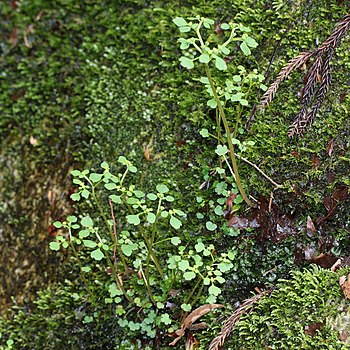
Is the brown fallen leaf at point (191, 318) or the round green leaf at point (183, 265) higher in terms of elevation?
the round green leaf at point (183, 265)

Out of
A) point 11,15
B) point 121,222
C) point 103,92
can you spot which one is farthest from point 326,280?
point 11,15

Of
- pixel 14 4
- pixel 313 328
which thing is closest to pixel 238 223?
pixel 313 328

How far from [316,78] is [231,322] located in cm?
127

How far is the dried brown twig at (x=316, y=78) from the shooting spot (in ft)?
8.36

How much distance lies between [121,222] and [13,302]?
2.75 feet

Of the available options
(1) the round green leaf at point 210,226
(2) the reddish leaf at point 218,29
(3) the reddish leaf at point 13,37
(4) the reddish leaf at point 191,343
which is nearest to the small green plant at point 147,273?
(1) the round green leaf at point 210,226

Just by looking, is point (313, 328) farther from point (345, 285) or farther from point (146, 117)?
point (146, 117)

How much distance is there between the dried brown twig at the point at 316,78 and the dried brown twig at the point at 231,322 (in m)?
0.84

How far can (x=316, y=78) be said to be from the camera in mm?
2562

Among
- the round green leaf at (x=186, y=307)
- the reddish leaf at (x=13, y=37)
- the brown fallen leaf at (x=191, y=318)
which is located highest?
the reddish leaf at (x=13, y=37)

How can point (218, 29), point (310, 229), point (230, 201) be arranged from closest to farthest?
point (310, 229), point (230, 201), point (218, 29)

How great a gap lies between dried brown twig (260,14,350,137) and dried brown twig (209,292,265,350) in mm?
836

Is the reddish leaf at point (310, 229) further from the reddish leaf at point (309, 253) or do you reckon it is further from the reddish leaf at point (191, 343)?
the reddish leaf at point (191, 343)

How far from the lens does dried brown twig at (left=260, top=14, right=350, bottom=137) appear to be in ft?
8.36
